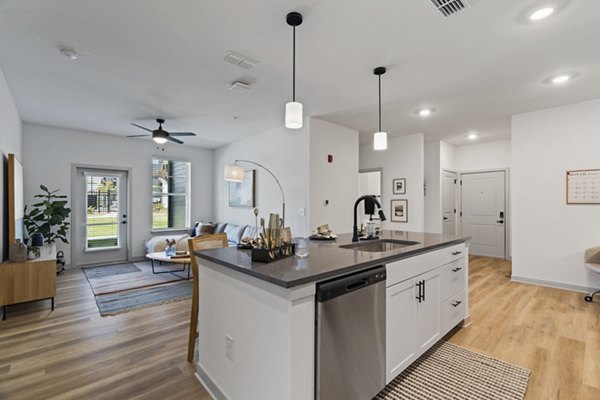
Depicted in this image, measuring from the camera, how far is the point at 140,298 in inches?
146

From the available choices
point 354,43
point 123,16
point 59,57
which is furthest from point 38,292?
point 354,43

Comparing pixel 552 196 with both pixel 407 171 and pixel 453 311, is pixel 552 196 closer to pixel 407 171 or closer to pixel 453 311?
pixel 407 171

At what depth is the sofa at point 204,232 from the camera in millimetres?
5627

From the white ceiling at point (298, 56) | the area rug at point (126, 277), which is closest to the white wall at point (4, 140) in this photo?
the white ceiling at point (298, 56)

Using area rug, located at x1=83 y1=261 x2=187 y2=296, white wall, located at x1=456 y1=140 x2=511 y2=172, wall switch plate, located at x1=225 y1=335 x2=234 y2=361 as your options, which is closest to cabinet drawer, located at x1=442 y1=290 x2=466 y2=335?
wall switch plate, located at x1=225 y1=335 x2=234 y2=361

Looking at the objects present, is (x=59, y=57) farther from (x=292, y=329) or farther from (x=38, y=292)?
(x=292, y=329)

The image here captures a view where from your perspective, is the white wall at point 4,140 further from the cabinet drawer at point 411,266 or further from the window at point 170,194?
the cabinet drawer at point 411,266

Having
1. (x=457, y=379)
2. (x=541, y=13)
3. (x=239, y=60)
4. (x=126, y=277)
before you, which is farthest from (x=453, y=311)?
(x=126, y=277)

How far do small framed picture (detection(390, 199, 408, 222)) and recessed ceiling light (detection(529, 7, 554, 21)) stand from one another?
4.04 meters

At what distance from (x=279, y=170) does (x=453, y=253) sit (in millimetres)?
3280

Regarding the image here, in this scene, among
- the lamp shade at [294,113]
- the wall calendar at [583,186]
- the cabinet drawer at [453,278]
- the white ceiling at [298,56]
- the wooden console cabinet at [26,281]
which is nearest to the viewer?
the white ceiling at [298,56]

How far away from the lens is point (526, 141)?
4.36 meters

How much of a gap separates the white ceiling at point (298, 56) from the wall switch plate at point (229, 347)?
2256 millimetres

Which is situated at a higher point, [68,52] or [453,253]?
[68,52]
